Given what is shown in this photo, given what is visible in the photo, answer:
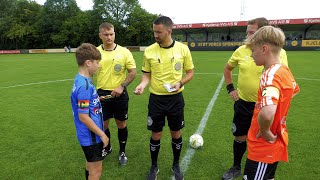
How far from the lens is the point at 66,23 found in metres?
65.0

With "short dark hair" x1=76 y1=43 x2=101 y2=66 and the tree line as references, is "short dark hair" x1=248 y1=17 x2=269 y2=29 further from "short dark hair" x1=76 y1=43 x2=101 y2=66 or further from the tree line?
the tree line

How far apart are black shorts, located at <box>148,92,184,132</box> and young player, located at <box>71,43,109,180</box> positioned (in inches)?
40.6

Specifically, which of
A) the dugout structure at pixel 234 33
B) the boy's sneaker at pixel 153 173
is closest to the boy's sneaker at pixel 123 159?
the boy's sneaker at pixel 153 173

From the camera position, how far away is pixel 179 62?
3893 mm

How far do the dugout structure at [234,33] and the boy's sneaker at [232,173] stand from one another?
31.5m

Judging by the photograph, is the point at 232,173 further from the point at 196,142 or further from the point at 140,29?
the point at 140,29

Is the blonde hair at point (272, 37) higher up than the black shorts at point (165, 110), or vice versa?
the blonde hair at point (272, 37)

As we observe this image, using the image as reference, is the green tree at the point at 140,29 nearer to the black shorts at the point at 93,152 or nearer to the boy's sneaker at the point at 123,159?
the boy's sneaker at the point at 123,159

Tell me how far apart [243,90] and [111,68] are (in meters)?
2.12

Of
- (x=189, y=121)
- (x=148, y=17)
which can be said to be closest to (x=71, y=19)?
(x=148, y=17)

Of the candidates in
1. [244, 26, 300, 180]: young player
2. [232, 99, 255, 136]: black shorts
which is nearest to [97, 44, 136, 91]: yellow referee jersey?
[232, 99, 255, 136]: black shorts

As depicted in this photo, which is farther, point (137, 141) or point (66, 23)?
point (66, 23)

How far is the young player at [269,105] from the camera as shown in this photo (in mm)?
2090

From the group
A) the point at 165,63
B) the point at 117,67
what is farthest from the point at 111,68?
the point at 165,63
